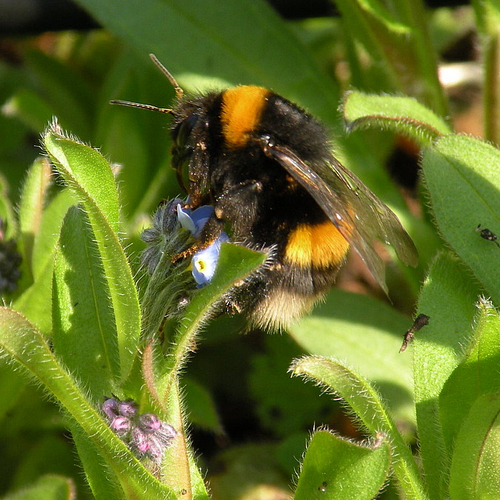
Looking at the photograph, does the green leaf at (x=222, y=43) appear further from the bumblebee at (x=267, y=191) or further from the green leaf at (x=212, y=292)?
the green leaf at (x=212, y=292)

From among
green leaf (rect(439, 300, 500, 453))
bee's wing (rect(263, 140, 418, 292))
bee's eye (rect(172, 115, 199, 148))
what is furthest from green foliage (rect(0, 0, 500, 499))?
bee's eye (rect(172, 115, 199, 148))

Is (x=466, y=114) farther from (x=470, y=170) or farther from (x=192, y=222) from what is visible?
(x=192, y=222)

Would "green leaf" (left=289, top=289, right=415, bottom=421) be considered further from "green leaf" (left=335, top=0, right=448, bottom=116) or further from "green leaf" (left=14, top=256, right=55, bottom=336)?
"green leaf" (left=335, top=0, right=448, bottom=116)

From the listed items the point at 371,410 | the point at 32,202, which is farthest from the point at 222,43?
the point at 371,410

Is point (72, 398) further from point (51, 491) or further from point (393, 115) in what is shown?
point (393, 115)

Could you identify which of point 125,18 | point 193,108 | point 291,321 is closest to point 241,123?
point 193,108
